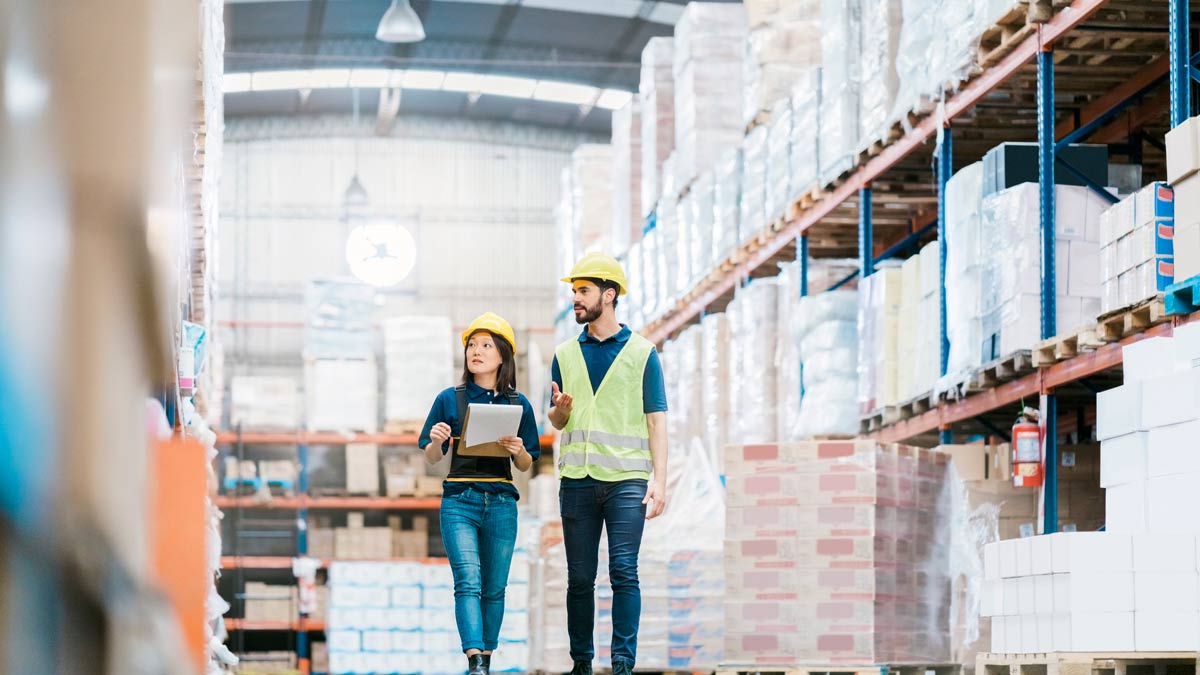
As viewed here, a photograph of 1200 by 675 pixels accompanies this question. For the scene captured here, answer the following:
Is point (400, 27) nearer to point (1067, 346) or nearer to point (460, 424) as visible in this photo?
point (1067, 346)

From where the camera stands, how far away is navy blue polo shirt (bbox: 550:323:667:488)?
617cm

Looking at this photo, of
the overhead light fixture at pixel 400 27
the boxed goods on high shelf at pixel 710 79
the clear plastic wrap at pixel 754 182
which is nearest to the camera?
the clear plastic wrap at pixel 754 182

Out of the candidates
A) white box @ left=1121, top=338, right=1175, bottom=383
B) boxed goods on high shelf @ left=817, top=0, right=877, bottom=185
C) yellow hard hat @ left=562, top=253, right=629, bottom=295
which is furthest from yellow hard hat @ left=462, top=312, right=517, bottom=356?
boxed goods on high shelf @ left=817, top=0, right=877, bottom=185

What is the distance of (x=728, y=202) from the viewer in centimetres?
1210

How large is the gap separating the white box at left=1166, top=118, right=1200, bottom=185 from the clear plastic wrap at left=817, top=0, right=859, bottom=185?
3742 mm

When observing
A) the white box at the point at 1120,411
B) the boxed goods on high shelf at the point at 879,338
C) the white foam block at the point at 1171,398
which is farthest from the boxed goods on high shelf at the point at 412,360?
the white foam block at the point at 1171,398

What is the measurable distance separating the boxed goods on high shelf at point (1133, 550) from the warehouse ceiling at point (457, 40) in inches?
519

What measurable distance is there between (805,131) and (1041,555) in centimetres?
501

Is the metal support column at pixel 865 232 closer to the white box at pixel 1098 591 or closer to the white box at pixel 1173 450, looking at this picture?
the white box at pixel 1173 450

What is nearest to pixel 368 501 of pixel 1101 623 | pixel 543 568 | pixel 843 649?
pixel 543 568

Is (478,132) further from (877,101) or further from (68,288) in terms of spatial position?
(68,288)

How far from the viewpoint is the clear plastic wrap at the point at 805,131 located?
10250mm

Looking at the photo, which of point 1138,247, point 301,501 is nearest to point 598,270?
point 1138,247

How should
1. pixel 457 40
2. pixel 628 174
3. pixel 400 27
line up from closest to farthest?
1. pixel 628 174
2. pixel 400 27
3. pixel 457 40
